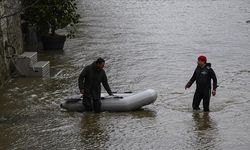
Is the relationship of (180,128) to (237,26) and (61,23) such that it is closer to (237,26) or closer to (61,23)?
(61,23)

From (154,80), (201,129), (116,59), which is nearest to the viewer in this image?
(201,129)

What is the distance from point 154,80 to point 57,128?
700 centimetres

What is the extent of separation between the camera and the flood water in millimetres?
12352

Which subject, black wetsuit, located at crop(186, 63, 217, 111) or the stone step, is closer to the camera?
black wetsuit, located at crop(186, 63, 217, 111)

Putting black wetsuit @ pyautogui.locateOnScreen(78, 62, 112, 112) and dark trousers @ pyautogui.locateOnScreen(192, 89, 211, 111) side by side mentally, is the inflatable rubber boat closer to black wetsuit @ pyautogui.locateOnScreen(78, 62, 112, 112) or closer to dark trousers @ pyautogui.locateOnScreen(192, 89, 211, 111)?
black wetsuit @ pyautogui.locateOnScreen(78, 62, 112, 112)

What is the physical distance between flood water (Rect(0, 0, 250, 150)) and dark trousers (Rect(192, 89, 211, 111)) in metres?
0.31

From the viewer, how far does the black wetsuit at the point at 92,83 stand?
47.1ft

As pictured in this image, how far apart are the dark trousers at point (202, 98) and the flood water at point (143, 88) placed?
1.01 ft

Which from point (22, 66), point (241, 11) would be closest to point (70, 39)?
point (22, 66)

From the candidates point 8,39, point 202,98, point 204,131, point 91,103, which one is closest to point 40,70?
point 8,39

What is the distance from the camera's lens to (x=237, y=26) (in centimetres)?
3634

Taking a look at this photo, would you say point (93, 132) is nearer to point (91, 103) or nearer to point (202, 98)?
point (91, 103)

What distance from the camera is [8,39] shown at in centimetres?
2047

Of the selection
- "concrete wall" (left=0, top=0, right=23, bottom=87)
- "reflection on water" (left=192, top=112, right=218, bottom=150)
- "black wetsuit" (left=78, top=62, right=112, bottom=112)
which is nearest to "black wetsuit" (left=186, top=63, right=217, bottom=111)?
"reflection on water" (left=192, top=112, right=218, bottom=150)
